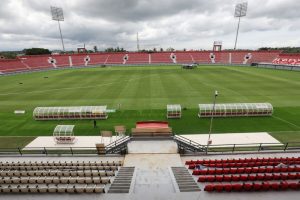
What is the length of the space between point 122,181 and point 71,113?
1959 cm

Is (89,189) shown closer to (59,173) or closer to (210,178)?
(59,173)

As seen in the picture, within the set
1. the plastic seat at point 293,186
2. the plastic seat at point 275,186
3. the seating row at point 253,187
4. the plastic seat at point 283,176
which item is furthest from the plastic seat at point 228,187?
the plastic seat at point 283,176

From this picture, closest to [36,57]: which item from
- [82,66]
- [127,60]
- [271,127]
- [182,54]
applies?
[82,66]

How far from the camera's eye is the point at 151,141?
21.2m

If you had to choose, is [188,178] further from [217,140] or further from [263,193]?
[217,140]

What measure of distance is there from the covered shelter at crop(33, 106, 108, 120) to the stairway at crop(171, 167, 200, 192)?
17576mm

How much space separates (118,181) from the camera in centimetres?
1484

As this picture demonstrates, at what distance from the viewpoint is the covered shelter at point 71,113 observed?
31234 millimetres

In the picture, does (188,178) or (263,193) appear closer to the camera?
(263,193)

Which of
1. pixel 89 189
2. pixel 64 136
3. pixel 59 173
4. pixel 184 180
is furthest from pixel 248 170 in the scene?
pixel 64 136

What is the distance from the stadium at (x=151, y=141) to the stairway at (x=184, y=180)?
0.07 m

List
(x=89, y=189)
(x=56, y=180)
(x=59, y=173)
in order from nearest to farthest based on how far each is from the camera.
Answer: (x=89, y=189) → (x=56, y=180) → (x=59, y=173)

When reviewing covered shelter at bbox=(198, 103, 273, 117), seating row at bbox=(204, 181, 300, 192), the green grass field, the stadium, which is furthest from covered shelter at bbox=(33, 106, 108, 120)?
seating row at bbox=(204, 181, 300, 192)

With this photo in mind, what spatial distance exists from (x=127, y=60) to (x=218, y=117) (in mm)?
89784
